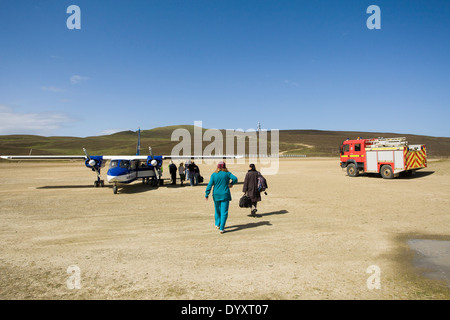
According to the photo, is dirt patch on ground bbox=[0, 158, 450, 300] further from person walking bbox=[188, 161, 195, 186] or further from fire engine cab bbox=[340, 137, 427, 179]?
fire engine cab bbox=[340, 137, 427, 179]

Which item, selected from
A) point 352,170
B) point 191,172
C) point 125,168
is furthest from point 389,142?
point 125,168

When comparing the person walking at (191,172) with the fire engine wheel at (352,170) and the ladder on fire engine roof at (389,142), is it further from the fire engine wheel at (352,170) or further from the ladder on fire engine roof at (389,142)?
the ladder on fire engine roof at (389,142)

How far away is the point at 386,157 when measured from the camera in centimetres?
2245

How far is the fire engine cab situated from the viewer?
858 inches

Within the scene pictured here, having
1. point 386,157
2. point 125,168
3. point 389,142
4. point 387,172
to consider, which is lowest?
point 387,172

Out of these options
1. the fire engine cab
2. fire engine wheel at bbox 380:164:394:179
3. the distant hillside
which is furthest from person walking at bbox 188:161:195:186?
the distant hillside

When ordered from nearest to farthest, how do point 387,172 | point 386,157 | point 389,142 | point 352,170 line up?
point 386,157, point 387,172, point 389,142, point 352,170

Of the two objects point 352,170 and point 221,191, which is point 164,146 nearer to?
point 352,170

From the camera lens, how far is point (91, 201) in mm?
14648

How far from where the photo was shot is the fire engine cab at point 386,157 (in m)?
21.8

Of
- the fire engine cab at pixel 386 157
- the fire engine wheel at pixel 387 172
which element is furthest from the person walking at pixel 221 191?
the fire engine wheel at pixel 387 172

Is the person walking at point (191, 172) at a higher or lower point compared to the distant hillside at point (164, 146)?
lower

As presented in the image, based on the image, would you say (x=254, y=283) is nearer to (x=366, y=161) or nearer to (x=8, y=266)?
(x=8, y=266)

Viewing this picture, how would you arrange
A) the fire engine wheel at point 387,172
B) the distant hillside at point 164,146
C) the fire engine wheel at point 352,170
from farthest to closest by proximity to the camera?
the distant hillside at point 164,146, the fire engine wheel at point 352,170, the fire engine wheel at point 387,172
